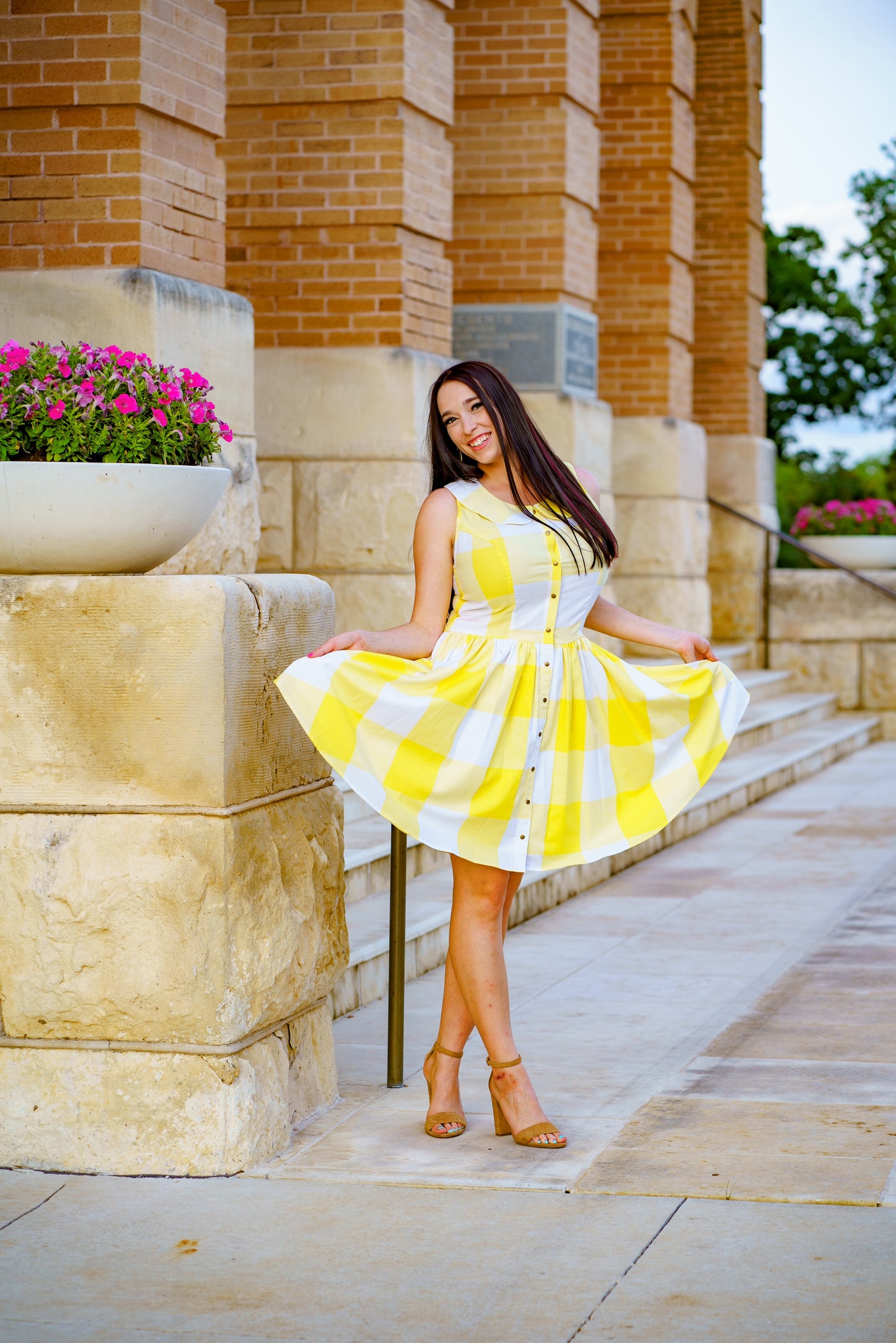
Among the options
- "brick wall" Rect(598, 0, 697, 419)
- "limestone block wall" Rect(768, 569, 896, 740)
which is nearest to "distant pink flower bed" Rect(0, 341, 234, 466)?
"brick wall" Rect(598, 0, 697, 419)

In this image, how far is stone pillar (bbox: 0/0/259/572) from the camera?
22.6ft

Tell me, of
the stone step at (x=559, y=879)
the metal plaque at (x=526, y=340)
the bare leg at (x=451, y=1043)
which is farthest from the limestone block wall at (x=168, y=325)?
the metal plaque at (x=526, y=340)

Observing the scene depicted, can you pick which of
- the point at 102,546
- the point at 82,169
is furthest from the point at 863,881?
the point at 102,546

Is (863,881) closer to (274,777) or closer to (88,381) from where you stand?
(274,777)

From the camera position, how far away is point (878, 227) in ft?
116

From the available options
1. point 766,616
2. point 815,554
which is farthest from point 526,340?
point 766,616

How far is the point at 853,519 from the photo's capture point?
16156 mm

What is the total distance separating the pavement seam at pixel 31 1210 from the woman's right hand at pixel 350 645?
135 cm

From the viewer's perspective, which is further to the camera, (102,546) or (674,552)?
(674,552)

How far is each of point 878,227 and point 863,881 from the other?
95.9 feet

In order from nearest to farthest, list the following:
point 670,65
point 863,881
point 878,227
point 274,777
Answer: point 274,777 < point 863,881 < point 670,65 < point 878,227

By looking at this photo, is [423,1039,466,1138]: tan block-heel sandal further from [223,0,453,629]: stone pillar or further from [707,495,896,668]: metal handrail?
[707,495,896,668]: metal handrail

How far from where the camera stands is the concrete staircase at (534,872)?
6.26 metres

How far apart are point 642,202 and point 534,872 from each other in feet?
25.3
